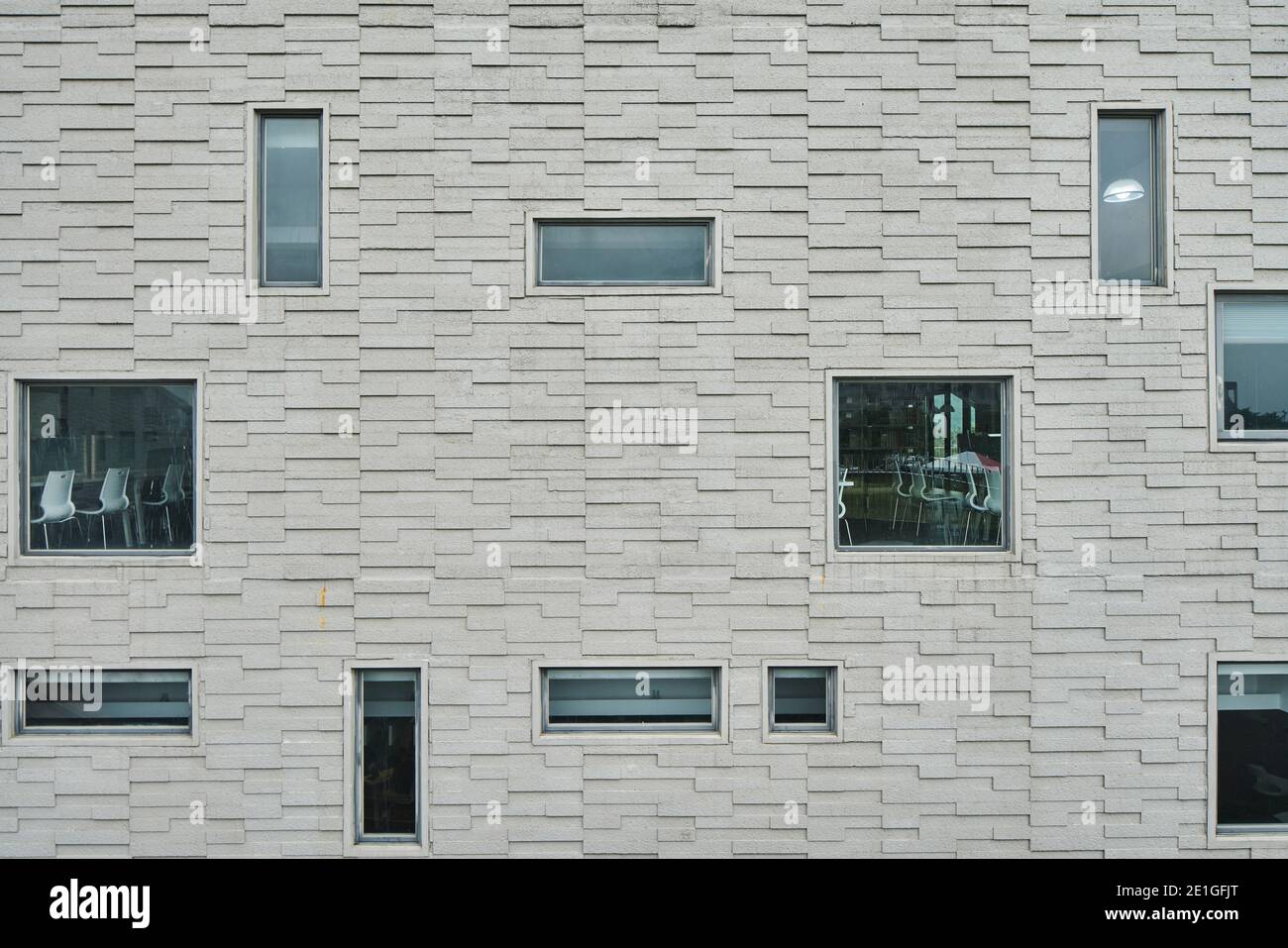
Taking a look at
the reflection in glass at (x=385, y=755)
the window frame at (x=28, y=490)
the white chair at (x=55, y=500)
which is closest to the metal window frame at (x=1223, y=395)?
the reflection in glass at (x=385, y=755)

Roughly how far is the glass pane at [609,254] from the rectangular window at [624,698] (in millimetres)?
2330

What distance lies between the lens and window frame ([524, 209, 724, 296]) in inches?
204

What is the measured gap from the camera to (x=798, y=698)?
17.2ft

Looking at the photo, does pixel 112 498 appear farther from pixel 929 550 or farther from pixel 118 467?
pixel 929 550

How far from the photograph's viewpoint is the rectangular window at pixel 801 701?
17.2 feet

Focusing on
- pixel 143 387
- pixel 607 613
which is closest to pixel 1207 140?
pixel 607 613

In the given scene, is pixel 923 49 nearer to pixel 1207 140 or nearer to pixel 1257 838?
pixel 1207 140

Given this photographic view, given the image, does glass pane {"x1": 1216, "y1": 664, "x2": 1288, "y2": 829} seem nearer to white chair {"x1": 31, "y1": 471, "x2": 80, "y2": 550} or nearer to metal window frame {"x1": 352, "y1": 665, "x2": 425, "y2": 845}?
metal window frame {"x1": 352, "y1": 665, "x2": 425, "y2": 845}

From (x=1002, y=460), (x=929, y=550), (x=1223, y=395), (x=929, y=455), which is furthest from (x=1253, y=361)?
(x=929, y=550)

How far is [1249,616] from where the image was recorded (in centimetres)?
521

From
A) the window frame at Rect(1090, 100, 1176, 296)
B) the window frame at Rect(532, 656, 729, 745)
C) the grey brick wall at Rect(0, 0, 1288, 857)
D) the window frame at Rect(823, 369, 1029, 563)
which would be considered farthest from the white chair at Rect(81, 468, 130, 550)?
the window frame at Rect(1090, 100, 1176, 296)

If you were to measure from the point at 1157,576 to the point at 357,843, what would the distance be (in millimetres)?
4941

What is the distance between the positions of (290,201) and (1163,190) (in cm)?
521

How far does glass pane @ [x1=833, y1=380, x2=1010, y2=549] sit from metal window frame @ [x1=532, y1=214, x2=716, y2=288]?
43.7 inches
